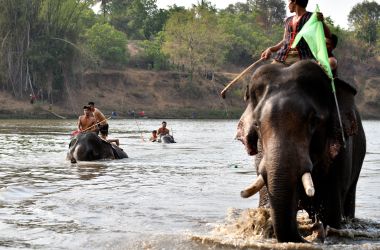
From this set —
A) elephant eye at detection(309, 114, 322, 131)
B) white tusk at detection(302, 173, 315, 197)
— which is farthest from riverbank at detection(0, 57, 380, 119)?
white tusk at detection(302, 173, 315, 197)

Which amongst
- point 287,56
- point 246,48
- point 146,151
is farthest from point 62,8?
point 287,56

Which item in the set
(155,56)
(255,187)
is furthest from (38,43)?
(255,187)

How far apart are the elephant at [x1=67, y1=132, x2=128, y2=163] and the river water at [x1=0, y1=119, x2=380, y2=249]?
32cm

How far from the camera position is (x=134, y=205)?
10305mm

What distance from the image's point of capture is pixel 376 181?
47.2 ft

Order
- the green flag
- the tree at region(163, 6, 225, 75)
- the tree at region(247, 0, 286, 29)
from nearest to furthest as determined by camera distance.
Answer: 1. the green flag
2. the tree at region(163, 6, 225, 75)
3. the tree at region(247, 0, 286, 29)

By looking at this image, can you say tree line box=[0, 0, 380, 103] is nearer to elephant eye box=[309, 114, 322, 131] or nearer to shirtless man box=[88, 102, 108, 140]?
shirtless man box=[88, 102, 108, 140]

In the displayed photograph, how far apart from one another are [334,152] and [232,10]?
115 metres

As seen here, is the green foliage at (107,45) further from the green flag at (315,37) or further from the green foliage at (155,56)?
the green flag at (315,37)

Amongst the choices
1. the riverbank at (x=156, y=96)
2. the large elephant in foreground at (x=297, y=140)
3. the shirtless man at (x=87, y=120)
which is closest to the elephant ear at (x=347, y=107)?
the large elephant in foreground at (x=297, y=140)

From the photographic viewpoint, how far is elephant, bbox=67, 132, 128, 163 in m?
17.7

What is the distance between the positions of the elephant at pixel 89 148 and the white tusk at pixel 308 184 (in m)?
11.8

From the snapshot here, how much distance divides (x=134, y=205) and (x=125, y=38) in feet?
230

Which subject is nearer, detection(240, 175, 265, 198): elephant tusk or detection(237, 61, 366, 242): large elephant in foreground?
detection(237, 61, 366, 242): large elephant in foreground
